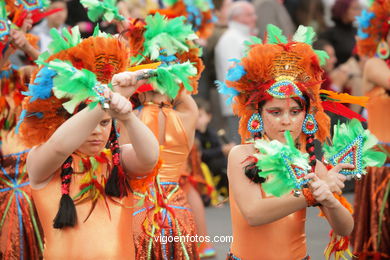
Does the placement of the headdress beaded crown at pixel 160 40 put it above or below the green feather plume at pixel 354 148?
above

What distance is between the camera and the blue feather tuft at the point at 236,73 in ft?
13.9

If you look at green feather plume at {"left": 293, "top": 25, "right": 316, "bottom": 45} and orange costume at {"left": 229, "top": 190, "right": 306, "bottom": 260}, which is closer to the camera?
orange costume at {"left": 229, "top": 190, "right": 306, "bottom": 260}

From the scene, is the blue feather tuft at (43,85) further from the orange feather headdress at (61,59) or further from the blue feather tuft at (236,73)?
the blue feather tuft at (236,73)

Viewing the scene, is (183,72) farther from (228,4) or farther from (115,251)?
(228,4)

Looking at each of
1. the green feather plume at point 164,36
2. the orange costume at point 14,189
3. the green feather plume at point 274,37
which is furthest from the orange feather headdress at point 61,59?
the orange costume at point 14,189

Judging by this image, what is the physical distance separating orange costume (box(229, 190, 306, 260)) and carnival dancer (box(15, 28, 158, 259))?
1.90ft

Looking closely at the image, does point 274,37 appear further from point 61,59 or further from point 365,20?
point 365,20

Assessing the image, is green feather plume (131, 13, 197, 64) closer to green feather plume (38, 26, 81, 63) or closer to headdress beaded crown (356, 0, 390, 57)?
green feather plume (38, 26, 81, 63)

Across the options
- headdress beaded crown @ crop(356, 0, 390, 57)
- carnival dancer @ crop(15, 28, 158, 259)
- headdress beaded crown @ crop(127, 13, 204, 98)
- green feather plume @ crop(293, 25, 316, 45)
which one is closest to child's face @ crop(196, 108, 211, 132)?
headdress beaded crown @ crop(356, 0, 390, 57)

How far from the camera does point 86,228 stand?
3721 millimetres

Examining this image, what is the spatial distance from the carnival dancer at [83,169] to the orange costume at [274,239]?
1.90 ft

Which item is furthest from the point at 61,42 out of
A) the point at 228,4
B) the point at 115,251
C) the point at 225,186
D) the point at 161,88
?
the point at 228,4

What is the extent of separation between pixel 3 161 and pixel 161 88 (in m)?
2.56

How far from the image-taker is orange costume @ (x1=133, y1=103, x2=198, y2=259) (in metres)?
5.05
